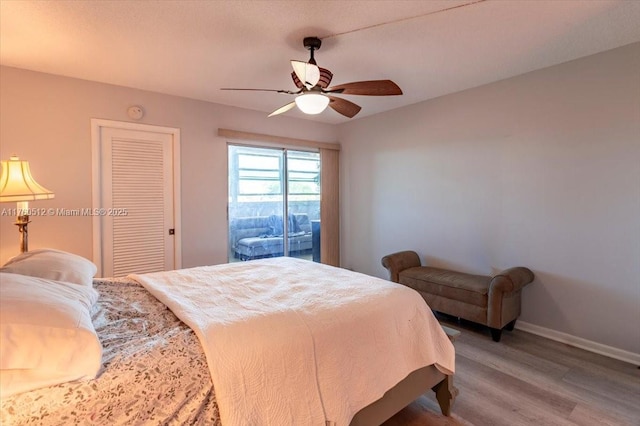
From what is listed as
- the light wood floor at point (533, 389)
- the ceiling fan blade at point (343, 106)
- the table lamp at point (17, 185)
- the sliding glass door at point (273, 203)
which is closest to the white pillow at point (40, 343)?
the table lamp at point (17, 185)

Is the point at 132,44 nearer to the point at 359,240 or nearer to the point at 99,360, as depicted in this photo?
the point at 99,360

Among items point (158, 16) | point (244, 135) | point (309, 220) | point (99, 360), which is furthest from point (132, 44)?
point (309, 220)

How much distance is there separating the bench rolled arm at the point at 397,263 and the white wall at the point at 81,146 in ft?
6.71

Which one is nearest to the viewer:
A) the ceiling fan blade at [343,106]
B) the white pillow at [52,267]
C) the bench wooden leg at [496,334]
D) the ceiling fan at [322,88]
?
the white pillow at [52,267]

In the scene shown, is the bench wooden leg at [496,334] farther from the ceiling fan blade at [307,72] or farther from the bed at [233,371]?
the ceiling fan blade at [307,72]

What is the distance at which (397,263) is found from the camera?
3.77 metres

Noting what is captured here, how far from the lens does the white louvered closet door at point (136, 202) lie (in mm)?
3344

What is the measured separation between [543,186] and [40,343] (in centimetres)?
371

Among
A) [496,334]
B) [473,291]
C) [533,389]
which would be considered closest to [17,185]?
[473,291]

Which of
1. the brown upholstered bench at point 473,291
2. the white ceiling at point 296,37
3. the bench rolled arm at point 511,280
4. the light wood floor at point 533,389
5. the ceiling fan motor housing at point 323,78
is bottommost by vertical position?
the light wood floor at point 533,389

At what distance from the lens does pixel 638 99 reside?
254 cm

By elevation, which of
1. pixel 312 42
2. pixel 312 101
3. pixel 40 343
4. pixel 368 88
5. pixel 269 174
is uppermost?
pixel 312 42

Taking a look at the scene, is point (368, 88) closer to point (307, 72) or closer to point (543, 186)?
point (307, 72)

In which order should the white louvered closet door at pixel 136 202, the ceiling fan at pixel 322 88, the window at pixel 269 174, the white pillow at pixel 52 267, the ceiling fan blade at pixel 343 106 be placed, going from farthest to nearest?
1. the window at pixel 269 174
2. the white louvered closet door at pixel 136 202
3. the ceiling fan blade at pixel 343 106
4. the ceiling fan at pixel 322 88
5. the white pillow at pixel 52 267
